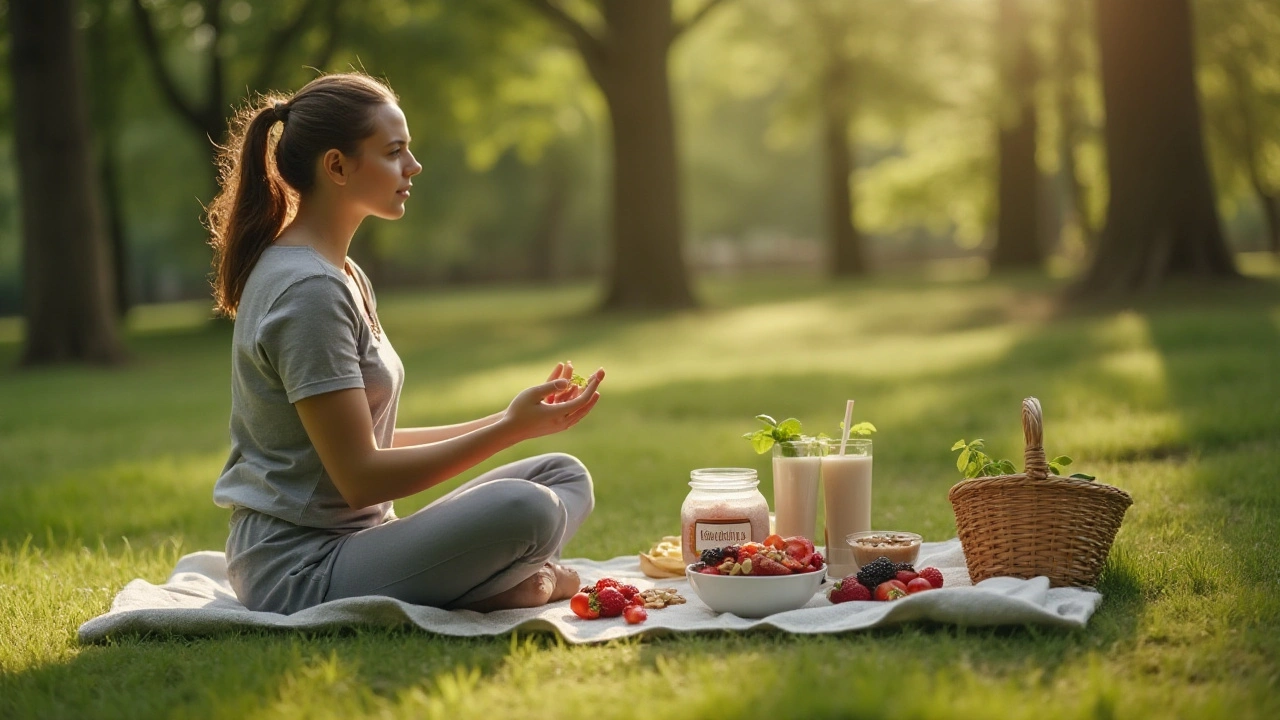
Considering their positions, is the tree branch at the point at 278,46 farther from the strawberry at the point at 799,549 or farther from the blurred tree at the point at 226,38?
the strawberry at the point at 799,549

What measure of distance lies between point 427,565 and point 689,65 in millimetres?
34299

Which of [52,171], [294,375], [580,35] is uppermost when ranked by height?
[580,35]

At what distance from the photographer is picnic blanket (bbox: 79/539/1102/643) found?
353cm

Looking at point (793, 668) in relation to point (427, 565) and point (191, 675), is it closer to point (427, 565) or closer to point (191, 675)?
point (427, 565)

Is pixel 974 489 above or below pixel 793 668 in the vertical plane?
above

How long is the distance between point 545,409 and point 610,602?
0.70m

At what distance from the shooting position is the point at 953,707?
9.07ft

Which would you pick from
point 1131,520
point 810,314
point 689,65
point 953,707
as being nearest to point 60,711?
point 953,707

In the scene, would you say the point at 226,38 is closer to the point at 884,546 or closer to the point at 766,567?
the point at 884,546

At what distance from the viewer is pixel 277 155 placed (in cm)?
383

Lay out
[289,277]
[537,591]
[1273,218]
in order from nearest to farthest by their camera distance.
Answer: [289,277] → [537,591] → [1273,218]

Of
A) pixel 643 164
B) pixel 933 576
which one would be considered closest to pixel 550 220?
pixel 643 164

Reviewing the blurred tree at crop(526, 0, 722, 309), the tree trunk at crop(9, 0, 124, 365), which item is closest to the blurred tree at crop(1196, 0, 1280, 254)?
the blurred tree at crop(526, 0, 722, 309)

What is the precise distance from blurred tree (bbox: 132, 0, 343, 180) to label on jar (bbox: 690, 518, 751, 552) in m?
18.3
